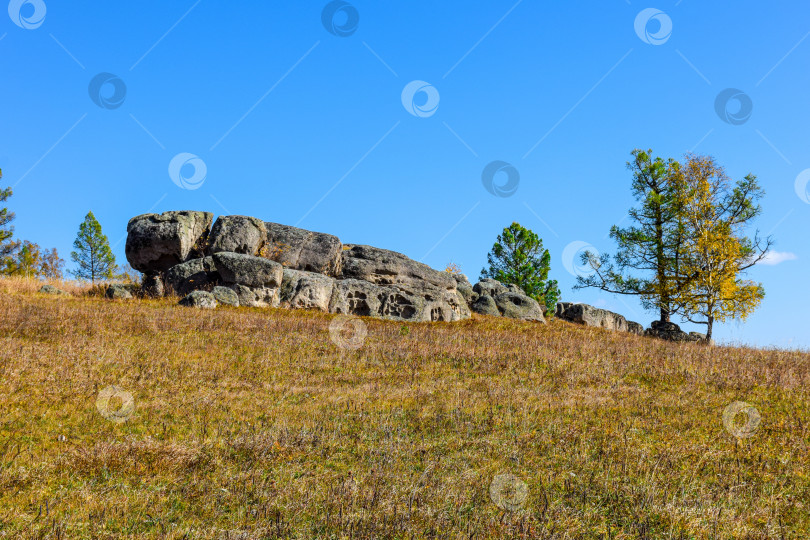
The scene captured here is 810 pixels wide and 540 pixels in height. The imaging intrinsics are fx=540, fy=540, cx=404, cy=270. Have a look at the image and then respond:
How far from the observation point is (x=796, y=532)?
682 cm

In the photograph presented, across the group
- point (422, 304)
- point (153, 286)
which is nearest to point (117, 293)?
point (153, 286)

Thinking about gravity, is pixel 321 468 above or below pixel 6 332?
below

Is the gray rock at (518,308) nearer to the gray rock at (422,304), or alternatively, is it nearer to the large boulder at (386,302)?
the gray rock at (422,304)

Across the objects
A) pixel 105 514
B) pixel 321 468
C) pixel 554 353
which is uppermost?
pixel 554 353

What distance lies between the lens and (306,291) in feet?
96.2

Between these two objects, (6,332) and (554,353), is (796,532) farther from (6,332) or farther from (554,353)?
(6,332)

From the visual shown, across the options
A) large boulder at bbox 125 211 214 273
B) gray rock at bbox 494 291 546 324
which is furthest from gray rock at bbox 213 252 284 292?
gray rock at bbox 494 291 546 324

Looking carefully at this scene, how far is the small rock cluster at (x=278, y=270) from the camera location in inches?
1137

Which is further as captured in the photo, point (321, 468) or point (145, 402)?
point (145, 402)

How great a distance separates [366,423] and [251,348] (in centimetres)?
781

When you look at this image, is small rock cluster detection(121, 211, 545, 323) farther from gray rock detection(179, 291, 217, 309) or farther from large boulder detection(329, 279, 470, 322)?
gray rock detection(179, 291, 217, 309)

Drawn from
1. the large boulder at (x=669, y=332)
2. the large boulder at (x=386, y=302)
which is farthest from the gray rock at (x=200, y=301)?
the large boulder at (x=669, y=332)

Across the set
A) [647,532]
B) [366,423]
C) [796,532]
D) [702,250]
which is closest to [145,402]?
[366,423]

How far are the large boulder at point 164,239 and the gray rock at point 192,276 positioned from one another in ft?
5.76
